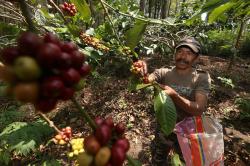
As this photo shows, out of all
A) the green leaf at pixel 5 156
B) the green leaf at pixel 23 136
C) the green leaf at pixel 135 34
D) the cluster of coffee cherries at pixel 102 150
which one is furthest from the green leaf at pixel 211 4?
the green leaf at pixel 5 156

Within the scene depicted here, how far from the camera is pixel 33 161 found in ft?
14.1

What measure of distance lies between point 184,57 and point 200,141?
2.68ft

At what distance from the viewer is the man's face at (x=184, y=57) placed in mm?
2764

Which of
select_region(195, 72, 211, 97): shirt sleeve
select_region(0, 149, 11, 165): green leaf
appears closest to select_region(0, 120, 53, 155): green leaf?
select_region(0, 149, 11, 165): green leaf

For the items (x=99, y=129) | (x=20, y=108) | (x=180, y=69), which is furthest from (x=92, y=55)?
(x=20, y=108)

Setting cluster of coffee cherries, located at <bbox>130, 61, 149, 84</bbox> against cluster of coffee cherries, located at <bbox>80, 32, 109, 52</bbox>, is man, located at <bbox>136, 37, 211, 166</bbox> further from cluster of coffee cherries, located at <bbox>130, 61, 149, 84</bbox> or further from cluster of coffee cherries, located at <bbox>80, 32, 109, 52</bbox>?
cluster of coffee cherries, located at <bbox>130, 61, 149, 84</bbox>

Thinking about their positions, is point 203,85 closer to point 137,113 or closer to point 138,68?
point 138,68

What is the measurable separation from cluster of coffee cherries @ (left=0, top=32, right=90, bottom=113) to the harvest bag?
Answer: 7.44 feet

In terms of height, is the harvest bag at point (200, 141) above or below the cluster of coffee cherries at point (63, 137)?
below

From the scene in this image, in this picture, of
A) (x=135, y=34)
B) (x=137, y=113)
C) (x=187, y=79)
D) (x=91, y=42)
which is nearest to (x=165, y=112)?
Answer: (x=135, y=34)

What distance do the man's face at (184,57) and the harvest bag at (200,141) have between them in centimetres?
52

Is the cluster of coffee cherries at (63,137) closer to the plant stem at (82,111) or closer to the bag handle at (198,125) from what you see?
the plant stem at (82,111)

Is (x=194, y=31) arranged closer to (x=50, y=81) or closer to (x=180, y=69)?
(x=180, y=69)

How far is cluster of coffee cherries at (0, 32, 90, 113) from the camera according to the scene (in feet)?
1.76
